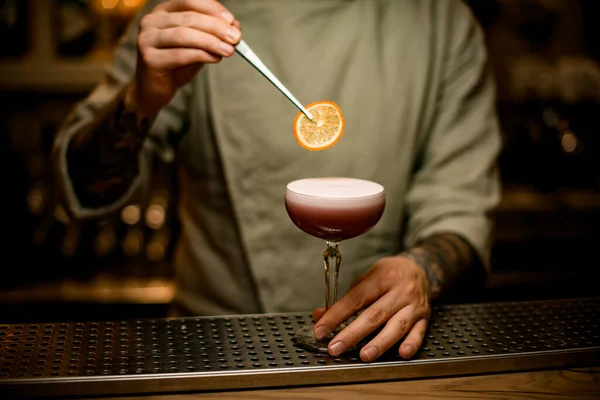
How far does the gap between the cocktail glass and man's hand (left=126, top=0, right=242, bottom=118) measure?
287mm

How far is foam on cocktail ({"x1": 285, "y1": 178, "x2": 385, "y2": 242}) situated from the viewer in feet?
3.98

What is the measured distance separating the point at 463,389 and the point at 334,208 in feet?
1.21

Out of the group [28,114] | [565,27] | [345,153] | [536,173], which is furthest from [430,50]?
[28,114]

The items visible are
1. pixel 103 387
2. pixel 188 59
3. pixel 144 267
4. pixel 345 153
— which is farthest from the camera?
pixel 144 267

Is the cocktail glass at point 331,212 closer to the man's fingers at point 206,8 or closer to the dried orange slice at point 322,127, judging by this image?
the dried orange slice at point 322,127

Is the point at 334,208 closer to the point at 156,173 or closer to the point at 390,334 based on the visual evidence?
the point at 390,334

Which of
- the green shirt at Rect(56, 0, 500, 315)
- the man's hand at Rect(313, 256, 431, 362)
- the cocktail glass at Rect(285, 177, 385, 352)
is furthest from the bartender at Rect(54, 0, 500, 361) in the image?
the cocktail glass at Rect(285, 177, 385, 352)

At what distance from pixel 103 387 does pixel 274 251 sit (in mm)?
810

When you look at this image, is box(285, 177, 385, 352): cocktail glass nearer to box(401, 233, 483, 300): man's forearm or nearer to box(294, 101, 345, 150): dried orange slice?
box(294, 101, 345, 150): dried orange slice

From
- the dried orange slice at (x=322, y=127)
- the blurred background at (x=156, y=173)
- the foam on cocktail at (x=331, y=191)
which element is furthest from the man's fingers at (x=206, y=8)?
the blurred background at (x=156, y=173)

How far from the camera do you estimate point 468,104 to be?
6.22 feet

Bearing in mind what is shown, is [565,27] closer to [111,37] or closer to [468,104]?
[468,104]

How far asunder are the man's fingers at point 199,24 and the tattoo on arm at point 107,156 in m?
0.28

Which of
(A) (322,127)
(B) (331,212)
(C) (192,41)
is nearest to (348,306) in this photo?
(B) (331,212)
